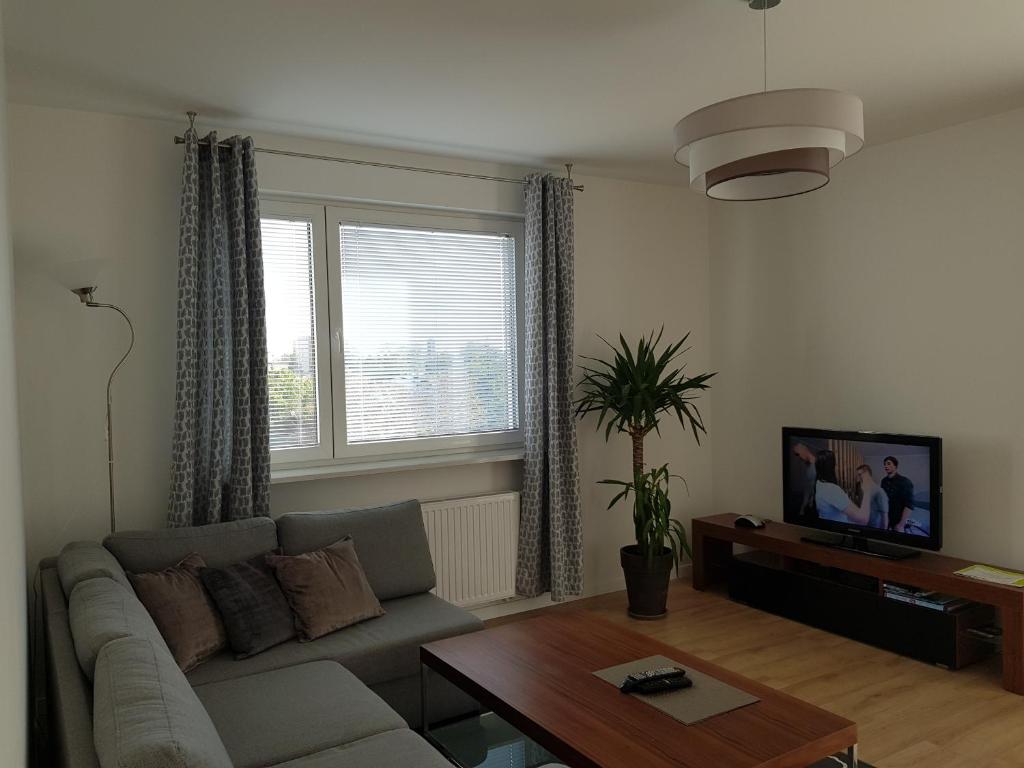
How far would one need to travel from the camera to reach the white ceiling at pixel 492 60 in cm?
270

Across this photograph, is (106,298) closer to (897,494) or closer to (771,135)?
(771,135)

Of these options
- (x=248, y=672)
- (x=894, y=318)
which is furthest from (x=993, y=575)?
(x=248, y=672)

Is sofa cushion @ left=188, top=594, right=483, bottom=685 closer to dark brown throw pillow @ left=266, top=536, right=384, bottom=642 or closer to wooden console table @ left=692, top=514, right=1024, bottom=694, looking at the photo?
dark brown throw pillow @ left=266, top=536, right=384, bottom=642

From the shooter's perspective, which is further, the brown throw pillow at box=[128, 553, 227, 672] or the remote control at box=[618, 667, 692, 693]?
the brown throw pillow at box=[128, 553, 227, 672]

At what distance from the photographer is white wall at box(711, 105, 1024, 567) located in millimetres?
4062

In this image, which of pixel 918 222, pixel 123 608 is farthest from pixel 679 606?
pixel 123 608

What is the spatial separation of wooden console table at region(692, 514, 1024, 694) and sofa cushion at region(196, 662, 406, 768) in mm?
2803

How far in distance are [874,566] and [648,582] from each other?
1.24 m

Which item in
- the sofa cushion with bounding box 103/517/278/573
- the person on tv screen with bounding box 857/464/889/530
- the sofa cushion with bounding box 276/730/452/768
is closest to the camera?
the sofa cushion with bounding box 276/730/452/768

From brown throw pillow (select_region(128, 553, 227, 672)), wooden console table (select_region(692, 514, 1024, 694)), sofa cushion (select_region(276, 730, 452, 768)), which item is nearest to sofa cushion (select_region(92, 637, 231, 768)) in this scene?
sofa cushion (select_region(276, 730, 452, 768))

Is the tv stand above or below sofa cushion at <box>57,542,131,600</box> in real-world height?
below

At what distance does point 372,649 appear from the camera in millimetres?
3199

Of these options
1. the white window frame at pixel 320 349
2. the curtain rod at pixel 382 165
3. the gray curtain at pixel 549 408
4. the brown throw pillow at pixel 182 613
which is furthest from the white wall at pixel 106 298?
the brown throw pillow at pixel 182 613

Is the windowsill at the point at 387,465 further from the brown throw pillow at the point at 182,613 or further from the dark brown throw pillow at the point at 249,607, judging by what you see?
the brown throw pillow at the point at 182,613
